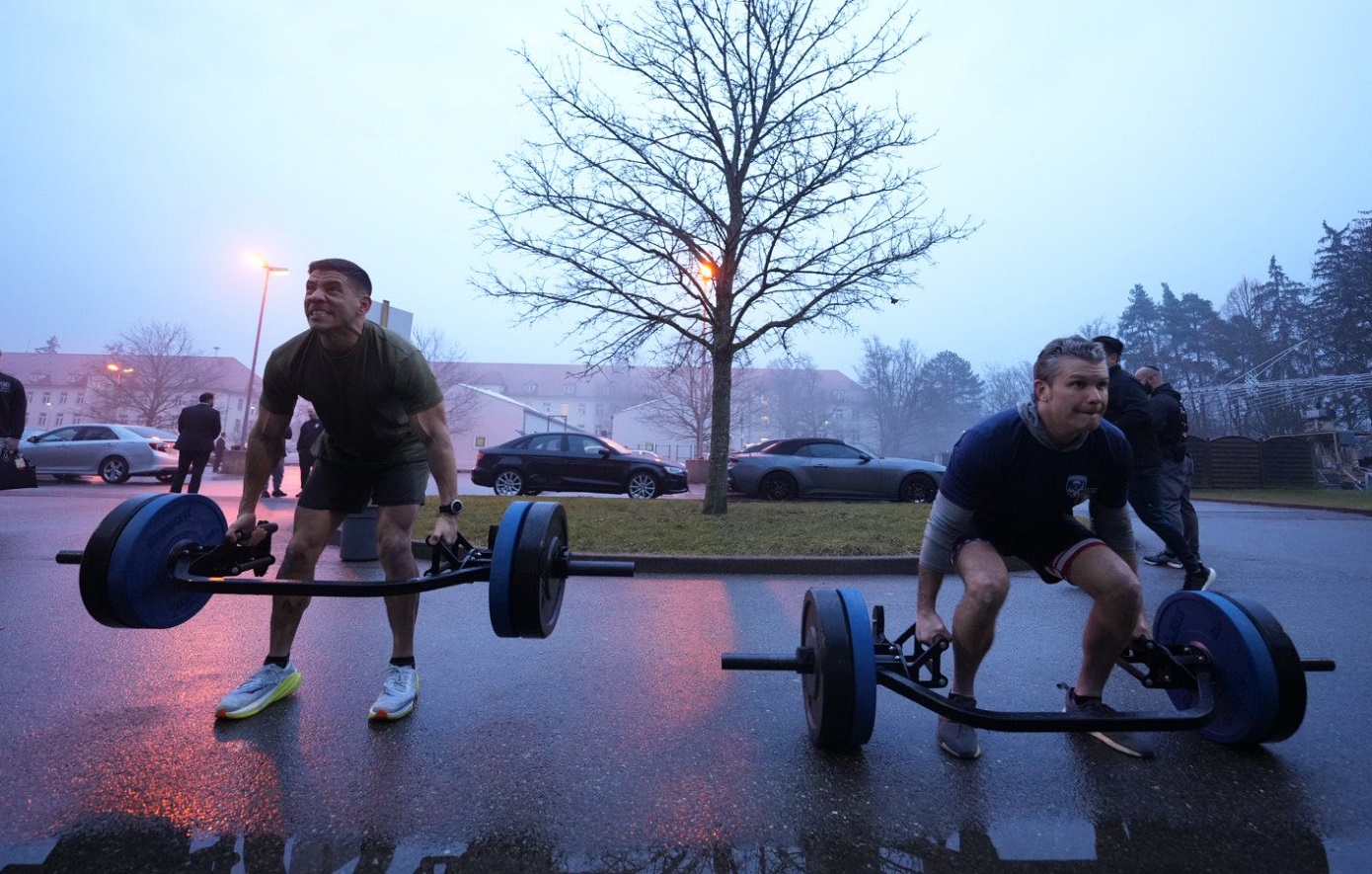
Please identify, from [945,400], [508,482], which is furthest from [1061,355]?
[945,400]

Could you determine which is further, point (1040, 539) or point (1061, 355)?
point (1040, 539)

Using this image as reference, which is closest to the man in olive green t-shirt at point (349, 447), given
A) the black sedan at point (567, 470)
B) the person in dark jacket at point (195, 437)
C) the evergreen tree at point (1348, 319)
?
the person in dark jacket at point (195, 437)

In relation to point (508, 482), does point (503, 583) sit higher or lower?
lower

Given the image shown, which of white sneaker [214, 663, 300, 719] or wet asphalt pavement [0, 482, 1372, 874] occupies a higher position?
white sneaker [214, 663, 300, 719]

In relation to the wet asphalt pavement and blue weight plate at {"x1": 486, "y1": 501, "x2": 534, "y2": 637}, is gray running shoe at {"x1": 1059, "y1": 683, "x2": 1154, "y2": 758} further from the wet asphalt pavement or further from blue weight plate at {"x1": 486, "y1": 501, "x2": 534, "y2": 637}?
blue weight plate at {"x1": 486, "y1": 501, "x2": 534, "y2": 637}

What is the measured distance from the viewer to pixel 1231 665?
2.33 m

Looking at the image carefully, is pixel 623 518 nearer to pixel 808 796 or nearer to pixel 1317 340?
pixel 808 796

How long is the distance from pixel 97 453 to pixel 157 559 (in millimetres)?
16983

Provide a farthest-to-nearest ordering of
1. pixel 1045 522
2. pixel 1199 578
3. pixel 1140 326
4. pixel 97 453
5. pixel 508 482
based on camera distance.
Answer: pixel 1140 326, pixel 97 453, pixel 508 482, pixel 1199 578, pixel 1045 522

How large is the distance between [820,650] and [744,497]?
1213 centimetres

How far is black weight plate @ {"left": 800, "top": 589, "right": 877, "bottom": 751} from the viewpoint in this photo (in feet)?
7.27

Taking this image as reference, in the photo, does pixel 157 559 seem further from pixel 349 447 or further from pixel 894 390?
pixel 894 390

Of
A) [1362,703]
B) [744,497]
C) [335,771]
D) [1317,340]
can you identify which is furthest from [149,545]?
[1317,340]

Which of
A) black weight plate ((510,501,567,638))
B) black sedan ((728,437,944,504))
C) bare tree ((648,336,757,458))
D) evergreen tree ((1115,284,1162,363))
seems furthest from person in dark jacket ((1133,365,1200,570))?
evergreen tree ((1115,284,1162,363))
